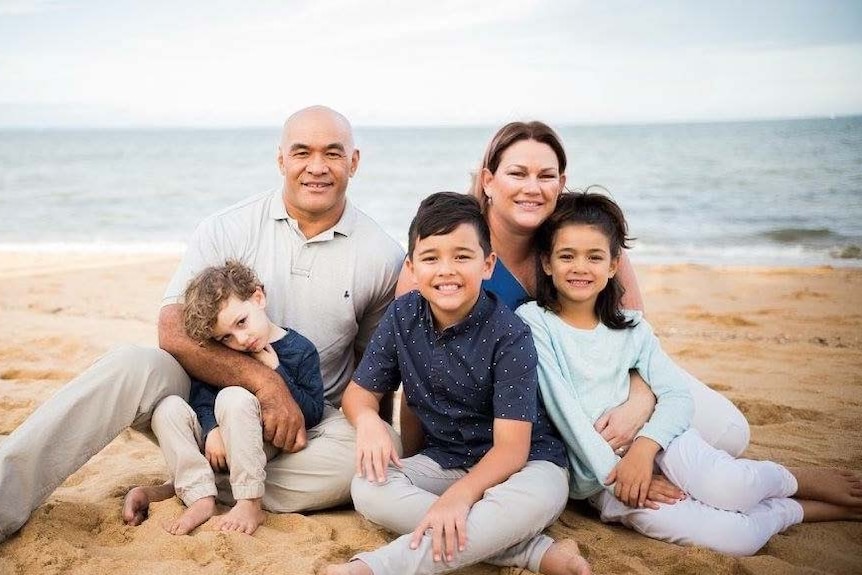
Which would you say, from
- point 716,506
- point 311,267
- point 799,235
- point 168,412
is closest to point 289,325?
point 311,267

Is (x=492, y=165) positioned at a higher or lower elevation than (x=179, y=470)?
higher

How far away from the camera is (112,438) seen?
2.93 m

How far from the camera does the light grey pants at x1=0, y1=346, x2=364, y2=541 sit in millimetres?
2723

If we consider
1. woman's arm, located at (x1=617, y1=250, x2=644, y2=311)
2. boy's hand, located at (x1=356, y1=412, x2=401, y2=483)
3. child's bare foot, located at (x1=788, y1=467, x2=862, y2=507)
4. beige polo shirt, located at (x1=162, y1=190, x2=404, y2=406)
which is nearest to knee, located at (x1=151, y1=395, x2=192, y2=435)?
beige polo shirt, located at (x1=162, y1=190, x2=404, y2=406)

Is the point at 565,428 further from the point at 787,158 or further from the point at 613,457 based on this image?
the point at 787,158

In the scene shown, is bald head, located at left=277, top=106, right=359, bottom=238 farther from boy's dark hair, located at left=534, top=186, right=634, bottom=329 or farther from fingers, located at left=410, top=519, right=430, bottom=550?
fingers, located at left=410, top=519, right=430, bottom=550

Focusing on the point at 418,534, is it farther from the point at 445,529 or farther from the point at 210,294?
the point at 210,294

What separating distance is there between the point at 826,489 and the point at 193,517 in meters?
2.56

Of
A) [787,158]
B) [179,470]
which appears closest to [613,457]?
[179,470]

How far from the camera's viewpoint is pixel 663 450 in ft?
9.97

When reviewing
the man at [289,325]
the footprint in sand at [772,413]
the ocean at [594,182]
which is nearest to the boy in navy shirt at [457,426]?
the man at [289,325]

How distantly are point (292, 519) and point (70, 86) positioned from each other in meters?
37.0

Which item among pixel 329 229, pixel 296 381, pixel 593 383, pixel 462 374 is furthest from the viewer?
pixel 329 229

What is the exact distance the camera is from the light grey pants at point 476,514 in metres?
2.48
